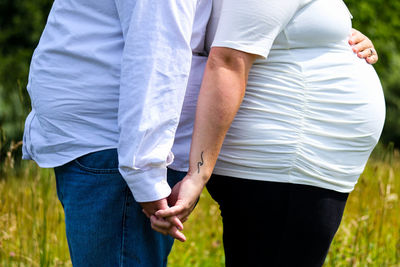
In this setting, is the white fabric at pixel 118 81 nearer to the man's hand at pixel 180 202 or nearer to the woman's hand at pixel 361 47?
the man's hand at pixel 180 202

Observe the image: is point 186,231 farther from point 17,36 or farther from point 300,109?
point 17,36

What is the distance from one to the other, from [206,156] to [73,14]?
511mm

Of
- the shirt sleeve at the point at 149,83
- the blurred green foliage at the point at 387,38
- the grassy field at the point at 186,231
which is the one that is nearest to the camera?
the shirt sleeve at the point at 149,83

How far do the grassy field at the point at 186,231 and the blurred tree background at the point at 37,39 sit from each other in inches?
225

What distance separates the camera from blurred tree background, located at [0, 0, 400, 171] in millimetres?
9109

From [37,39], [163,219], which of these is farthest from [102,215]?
[37,39]

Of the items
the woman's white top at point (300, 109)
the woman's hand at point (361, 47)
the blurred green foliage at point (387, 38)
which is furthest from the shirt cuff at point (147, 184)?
the blurred green foliage at point (387, 38)

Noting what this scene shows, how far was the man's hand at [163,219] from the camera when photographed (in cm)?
142

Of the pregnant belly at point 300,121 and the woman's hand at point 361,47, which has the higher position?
the woman's hand at point 361,47

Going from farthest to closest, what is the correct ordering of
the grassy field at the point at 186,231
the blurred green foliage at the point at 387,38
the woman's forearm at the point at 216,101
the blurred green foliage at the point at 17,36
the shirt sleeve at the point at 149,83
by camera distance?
the blurred green foliage at the point at 17,36 < the blurred green foliage at the point at 387,38 < the grassy field at the point at 186,231 < the woman's forearm at the point at 216,101 < the shirt sleeve at the point at 149,83

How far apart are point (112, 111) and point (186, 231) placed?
7.76 feet

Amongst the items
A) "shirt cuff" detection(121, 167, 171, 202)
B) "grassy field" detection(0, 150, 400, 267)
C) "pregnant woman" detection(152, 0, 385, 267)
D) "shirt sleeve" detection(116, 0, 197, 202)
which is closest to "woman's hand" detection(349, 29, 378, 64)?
"pregnant woman" detection(152, 0, 385, 267)

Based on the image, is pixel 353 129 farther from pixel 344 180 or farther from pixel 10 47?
pixel 10 47

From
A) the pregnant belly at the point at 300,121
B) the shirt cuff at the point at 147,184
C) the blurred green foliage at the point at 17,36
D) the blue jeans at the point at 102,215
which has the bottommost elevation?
the blurred green foliage at the point at 17,36
